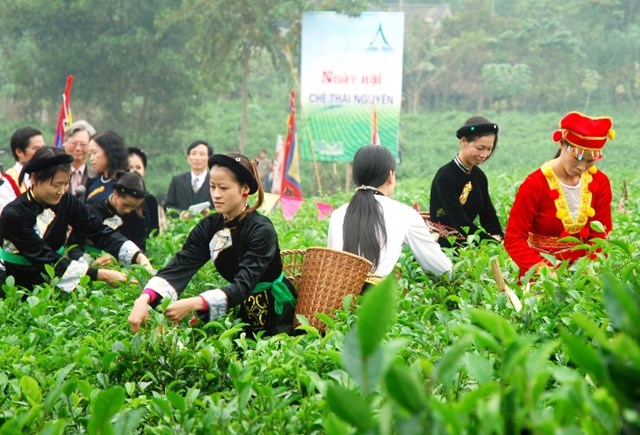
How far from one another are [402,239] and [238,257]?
78 centimetres

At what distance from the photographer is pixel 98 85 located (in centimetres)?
2558

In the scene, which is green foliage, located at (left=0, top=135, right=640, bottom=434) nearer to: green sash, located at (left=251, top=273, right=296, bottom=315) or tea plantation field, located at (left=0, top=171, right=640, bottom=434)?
tea plantation field, located at (left=0, top=171, right=640, bottom=434)

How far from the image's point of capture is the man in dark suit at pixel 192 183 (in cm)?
860

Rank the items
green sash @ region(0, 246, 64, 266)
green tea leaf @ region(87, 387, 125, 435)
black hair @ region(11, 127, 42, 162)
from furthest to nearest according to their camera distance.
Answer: black hair @ region(11, 127, 42, 162) → green sash @ region(0, 246, 64, 266) → green tea leaf @ region(87, 387, 125, 435)

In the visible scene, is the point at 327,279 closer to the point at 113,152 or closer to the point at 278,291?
the point at 278,291

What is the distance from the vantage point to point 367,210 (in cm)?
455

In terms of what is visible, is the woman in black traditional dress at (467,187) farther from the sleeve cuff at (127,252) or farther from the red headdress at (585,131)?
the sleeve cuff at (127,252)

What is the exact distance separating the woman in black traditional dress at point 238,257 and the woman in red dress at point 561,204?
3.80 ft

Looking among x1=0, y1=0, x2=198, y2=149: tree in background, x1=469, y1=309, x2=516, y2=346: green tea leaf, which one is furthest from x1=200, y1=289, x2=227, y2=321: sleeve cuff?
x1=0, y1=0, x2=198, y2=149: tree in background

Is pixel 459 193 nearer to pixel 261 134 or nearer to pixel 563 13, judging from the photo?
pixel 261 134

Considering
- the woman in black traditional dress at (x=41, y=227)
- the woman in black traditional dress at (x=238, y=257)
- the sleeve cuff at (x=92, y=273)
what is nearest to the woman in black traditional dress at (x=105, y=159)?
the woman in black traditional dress at (x=41, y=227)

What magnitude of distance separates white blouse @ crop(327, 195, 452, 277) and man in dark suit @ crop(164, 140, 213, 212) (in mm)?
4065

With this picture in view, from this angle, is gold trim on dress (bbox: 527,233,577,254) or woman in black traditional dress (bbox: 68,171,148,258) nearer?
gold trim on dress (bbox: 527,233,577,254)

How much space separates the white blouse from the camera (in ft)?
14.5
